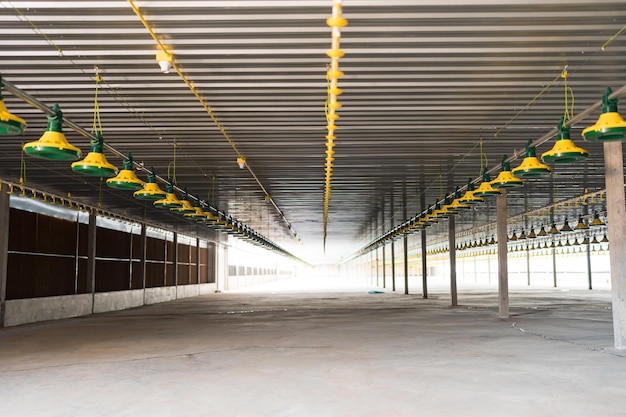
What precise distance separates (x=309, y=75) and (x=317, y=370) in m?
6.04

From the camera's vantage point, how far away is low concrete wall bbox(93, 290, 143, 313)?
29805mm

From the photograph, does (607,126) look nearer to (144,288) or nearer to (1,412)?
(1,412)

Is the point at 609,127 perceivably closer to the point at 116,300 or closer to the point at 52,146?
the point at 52,146

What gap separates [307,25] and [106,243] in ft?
81.4

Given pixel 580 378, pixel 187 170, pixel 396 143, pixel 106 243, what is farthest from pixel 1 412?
pixel 106 243

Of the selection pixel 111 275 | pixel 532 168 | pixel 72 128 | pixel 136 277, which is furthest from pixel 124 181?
pixel 136 277

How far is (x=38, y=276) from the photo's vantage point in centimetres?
2405

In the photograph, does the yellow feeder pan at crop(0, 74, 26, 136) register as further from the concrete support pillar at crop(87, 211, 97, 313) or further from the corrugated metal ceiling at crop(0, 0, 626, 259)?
the concrete support pillar at crop(87, 211, 97, 313)

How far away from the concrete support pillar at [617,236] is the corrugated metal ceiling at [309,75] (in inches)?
66.8

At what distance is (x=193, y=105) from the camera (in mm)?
13992

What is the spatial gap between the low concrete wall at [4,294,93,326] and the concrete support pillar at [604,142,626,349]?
2045 centimetres

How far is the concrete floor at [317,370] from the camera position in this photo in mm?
8305

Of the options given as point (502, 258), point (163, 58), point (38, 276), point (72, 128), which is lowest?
point (38, 276)

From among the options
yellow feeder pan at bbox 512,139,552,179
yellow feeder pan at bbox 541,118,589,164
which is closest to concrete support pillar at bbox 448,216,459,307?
yellow feeder pan at bbox 512,139,552,179
